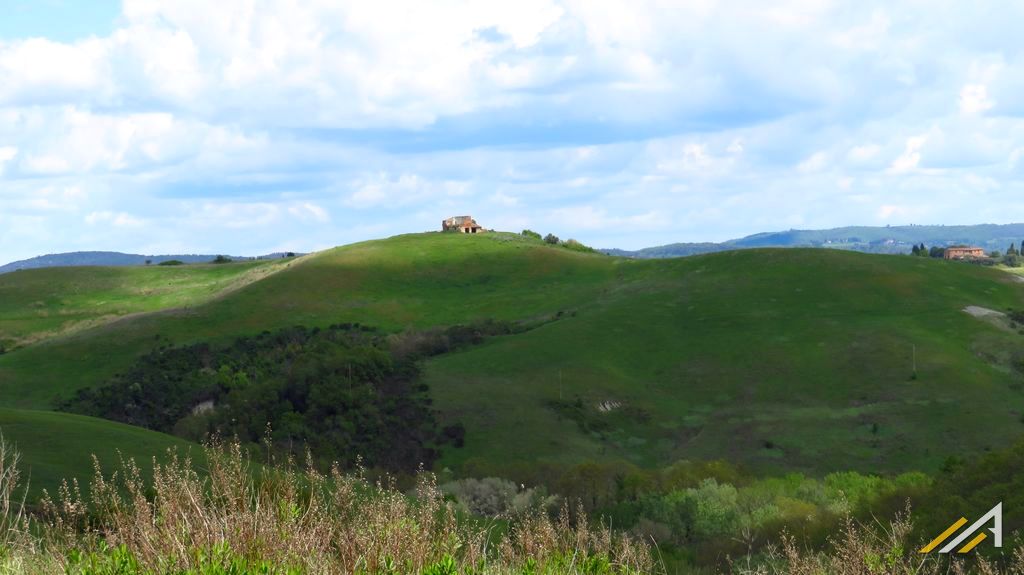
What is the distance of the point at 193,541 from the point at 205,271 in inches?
7107

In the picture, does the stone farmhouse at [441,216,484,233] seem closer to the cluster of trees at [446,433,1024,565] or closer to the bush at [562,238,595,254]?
the bush at [562,238,595,254]

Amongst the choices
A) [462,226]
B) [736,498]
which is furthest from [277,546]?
[462,226]

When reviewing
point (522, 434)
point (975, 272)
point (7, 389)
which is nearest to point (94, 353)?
point (7, 389)

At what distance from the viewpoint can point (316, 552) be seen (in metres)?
9.65

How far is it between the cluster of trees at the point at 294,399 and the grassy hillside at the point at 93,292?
3272 centimetres

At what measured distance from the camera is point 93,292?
522ft

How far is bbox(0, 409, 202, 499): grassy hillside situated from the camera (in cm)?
3429

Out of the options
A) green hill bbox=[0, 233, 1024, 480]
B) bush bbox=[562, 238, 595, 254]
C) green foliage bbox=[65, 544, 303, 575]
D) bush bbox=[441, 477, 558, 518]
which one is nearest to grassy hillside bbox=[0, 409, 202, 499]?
bush bbox=[441, 477, 558, 518]

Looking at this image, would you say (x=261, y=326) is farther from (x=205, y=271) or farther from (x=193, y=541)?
(x=193, y=541)

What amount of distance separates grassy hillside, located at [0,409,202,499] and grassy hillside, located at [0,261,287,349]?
93.5 meters

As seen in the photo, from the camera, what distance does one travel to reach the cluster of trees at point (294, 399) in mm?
80188

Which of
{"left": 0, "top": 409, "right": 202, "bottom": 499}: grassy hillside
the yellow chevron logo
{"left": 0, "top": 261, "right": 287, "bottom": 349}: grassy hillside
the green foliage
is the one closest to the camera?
the green foliage

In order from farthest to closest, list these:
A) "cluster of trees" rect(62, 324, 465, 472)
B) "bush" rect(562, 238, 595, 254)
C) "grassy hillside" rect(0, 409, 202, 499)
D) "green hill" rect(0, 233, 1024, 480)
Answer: "bush" rect(562, 238, 595, 254) → "cluster of trees" rect(62, 324, 465, 472) → "green hill" rect(0, 233, 1024, 480) → "grassy hillside" rect(0, 409, 202, 499)

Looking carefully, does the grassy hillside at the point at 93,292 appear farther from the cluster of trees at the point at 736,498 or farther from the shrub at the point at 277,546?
the shrub at the point at 277,546
